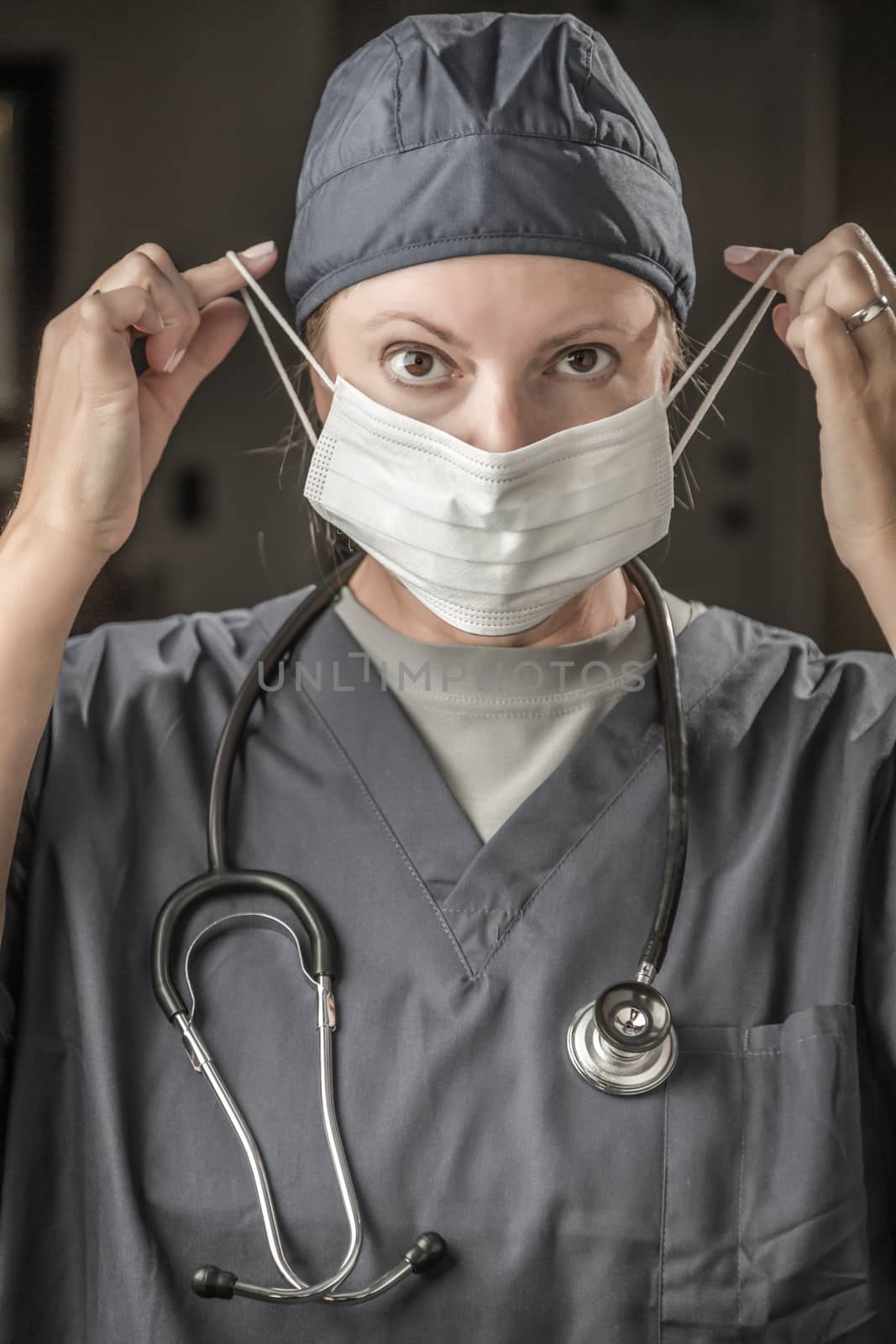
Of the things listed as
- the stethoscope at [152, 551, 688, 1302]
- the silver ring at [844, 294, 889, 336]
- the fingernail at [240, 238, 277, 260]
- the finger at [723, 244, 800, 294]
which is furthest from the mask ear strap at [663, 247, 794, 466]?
the fingernail at [240, 238, 277, 260]

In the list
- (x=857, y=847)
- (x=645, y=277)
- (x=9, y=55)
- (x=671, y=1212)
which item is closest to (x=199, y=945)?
(x=671, y=1212)

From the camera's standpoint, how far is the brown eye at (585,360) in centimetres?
91

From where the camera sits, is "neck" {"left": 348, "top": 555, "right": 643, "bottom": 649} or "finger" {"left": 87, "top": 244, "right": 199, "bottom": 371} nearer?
"finger" {"left": 87, "top": 244, "right": 199, "bottom": 371}

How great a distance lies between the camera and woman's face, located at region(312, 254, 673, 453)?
0.88 m

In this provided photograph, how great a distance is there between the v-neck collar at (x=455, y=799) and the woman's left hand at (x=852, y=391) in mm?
155

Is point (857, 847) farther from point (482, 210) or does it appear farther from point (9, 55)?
point (9, 55)

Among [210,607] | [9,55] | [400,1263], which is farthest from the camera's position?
[210,607]

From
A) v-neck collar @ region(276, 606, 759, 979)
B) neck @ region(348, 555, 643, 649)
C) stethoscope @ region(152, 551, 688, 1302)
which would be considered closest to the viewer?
stethoscope @ region(152, 551, 688, 1302)

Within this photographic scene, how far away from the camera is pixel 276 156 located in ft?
3.62

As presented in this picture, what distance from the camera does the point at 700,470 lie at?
1.14 metres

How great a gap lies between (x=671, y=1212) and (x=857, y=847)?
28 centimetres

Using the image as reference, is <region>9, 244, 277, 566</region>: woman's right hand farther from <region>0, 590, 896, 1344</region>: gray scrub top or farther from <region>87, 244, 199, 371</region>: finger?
<region>0, 590, 896, 1344</region>: gray scrub top

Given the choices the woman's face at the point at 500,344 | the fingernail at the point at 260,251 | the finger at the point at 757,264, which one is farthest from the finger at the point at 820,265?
the fingernail at the point at 260,251

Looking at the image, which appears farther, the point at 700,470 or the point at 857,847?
the point at 700,470
